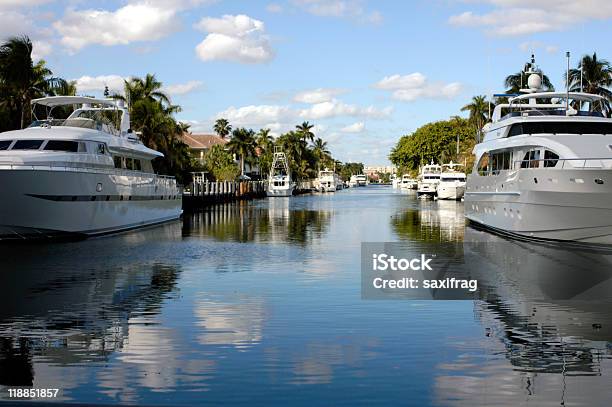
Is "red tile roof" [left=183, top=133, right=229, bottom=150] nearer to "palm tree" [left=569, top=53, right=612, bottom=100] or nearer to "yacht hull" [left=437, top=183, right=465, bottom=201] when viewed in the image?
"yacht hull" [left=437, top=183, right=465, bottom=201]

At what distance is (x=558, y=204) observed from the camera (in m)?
24.1

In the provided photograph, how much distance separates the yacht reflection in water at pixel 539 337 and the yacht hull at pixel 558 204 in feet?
10.8

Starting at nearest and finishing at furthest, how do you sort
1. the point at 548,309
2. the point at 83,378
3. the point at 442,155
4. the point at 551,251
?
the point at 83,378, the point at 548,309, the point at 551,251, the point at 442,155

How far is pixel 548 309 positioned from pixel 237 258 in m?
10.5

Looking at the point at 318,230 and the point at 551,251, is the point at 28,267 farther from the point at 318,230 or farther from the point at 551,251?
the point at 318,230

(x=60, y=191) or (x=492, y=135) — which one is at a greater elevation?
(x=492, y=135)

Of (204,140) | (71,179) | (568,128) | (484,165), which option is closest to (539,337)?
(71,179)

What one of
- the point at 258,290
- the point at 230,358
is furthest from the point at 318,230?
the point at 230,358

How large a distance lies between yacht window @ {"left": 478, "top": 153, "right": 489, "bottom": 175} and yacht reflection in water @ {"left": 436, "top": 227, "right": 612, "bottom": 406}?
46.7 feet

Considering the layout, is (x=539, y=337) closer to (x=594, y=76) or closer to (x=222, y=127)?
A: (x=594, y=76)

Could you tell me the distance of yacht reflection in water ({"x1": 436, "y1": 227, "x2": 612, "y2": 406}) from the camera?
743 centimetres

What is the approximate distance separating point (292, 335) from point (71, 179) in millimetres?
17821

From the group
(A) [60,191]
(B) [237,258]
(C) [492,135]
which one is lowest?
(B) [237,258]

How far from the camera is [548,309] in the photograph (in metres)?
12.6
